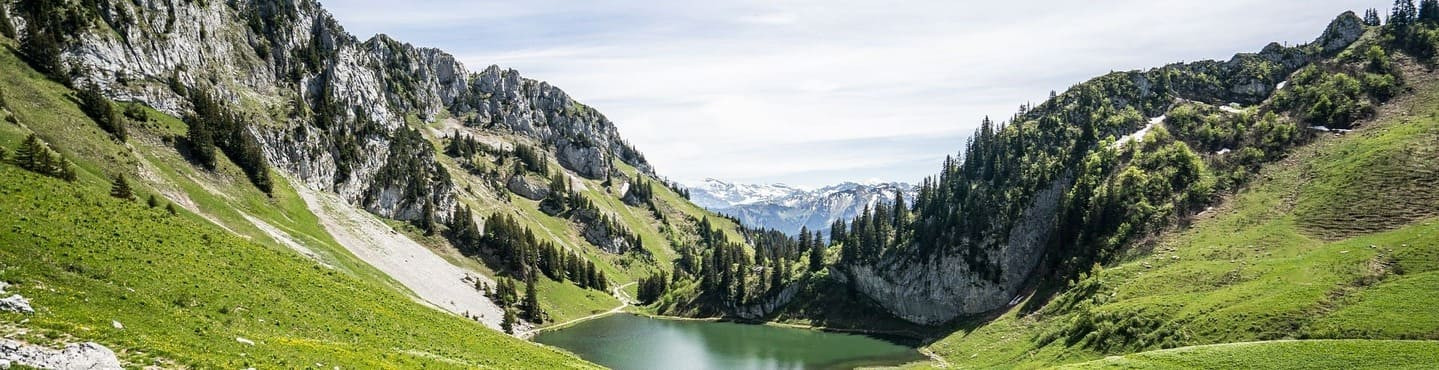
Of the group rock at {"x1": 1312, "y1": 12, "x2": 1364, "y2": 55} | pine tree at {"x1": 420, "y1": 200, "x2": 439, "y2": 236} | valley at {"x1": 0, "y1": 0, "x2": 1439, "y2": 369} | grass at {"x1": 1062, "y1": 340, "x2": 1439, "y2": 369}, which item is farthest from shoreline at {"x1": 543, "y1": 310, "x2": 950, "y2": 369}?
rock at {"x1": 1312, "y1": 12, "x2": 1364, "y2": 55}

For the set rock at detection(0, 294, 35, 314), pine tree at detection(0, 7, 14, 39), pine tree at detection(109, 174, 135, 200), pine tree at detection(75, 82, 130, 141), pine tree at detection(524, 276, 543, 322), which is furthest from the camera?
pine tree at detection(524, 276, 543, 322)

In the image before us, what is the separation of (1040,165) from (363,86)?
177503 millimetres

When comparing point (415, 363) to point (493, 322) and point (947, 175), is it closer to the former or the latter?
point (493, 322)

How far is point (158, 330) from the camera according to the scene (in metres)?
26.2

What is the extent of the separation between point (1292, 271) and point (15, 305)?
8882cm

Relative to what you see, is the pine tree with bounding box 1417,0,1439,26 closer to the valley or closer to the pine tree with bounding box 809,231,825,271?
the valley

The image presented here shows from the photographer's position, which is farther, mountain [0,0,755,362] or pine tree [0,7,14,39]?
pine tree [0,7,14,39]

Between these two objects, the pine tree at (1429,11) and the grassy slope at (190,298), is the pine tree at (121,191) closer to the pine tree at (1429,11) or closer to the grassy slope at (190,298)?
the grassy slope at (190,298)

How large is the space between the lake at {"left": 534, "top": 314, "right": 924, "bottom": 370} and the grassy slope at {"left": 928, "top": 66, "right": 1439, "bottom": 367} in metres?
12.7

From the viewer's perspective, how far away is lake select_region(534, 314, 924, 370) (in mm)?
96312


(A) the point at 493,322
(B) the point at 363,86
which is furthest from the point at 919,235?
(B) the point at 363,86

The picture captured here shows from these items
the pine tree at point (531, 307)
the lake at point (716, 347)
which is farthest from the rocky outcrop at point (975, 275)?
the pine tree at point (531, 307)

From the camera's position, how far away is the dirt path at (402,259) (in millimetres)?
100250

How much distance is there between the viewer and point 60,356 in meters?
19.2
